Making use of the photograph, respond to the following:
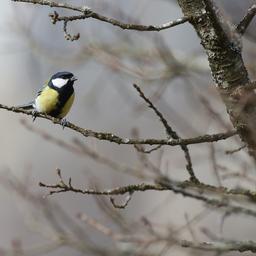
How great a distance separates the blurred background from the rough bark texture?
139 mm

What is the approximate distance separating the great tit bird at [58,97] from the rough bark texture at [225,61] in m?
1.53

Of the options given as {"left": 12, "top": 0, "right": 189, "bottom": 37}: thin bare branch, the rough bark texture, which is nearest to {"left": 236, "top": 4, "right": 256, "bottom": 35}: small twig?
the rough bark texture

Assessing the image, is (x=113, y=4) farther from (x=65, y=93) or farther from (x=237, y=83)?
(x=237, y=83)

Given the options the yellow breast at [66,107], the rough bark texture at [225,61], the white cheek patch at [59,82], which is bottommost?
the rough bark texture at [225,61]

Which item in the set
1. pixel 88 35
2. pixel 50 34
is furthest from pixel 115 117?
pixel 88 35

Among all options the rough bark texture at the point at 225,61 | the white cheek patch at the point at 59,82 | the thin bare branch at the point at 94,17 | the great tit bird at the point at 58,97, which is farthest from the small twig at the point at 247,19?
the white cheek patch at the point at 59,82

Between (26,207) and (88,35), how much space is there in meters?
1.70

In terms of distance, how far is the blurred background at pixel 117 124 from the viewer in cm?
319

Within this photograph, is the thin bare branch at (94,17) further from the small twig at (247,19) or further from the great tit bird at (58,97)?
the great tit bird at (58,97)

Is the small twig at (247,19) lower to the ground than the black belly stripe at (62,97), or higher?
lower

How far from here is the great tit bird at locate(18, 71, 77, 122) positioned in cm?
371

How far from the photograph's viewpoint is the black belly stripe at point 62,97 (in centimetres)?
370

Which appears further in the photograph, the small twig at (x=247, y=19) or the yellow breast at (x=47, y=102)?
the yellow breast at (x=47, y=102)

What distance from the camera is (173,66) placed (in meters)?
4.95
